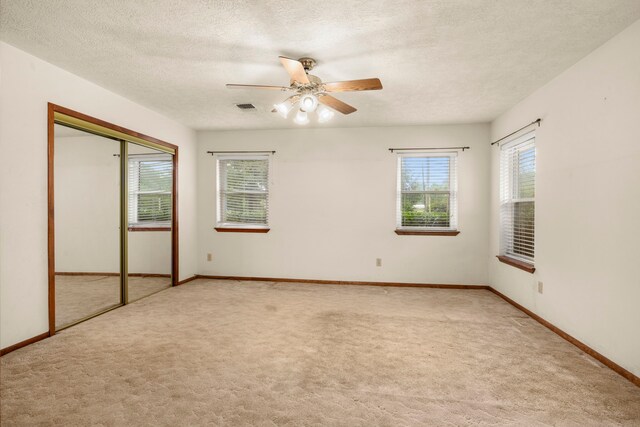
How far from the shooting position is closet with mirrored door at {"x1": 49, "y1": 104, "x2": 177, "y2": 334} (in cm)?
309

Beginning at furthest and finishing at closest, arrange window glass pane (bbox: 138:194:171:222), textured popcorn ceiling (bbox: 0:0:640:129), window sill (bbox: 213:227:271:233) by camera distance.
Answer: window sill (bbox: 213:227:271:233) → window glass pane (bbox: 138:194:171:222) → textured popcorn ceiling (bbox: 0:0:640:129)

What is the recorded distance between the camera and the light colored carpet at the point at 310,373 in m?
1.84

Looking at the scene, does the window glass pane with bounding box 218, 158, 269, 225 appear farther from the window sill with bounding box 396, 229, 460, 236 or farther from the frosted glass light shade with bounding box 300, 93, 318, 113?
the frosted glass light shade with bounding box 300, 93, 318, 113

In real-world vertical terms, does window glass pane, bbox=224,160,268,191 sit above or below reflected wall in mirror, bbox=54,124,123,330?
above

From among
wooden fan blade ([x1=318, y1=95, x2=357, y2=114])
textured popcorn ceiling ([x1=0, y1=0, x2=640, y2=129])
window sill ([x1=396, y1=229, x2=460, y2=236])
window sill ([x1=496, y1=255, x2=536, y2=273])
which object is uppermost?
textured popcorn ceiling ([x1=0, y1=0, x2=640, y2=129])

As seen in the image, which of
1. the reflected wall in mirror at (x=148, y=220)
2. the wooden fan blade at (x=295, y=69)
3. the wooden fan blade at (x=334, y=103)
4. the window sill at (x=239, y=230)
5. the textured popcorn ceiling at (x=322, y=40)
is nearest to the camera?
the textured popcorn ceiling at (x=322, y=40)

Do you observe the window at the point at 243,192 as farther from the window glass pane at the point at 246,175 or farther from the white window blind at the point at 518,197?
the white window blind at the point at 518,197

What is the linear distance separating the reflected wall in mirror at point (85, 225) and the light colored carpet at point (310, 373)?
0.95ft

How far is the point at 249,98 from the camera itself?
3.80 metres

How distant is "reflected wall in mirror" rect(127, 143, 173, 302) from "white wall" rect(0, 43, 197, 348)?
A: 1066mm

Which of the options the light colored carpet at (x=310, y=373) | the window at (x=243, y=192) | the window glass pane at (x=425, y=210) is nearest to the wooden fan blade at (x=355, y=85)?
the light colored carpet at (x=310, y=373)

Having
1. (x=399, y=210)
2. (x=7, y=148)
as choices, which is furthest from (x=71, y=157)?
(x=399, y=210)

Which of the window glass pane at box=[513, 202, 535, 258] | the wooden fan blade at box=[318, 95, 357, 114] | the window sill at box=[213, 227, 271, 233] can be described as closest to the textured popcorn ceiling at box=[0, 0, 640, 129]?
the wooden fan blade at box=[318, 95, 357, 114]

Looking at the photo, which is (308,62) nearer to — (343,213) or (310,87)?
(310,87)
